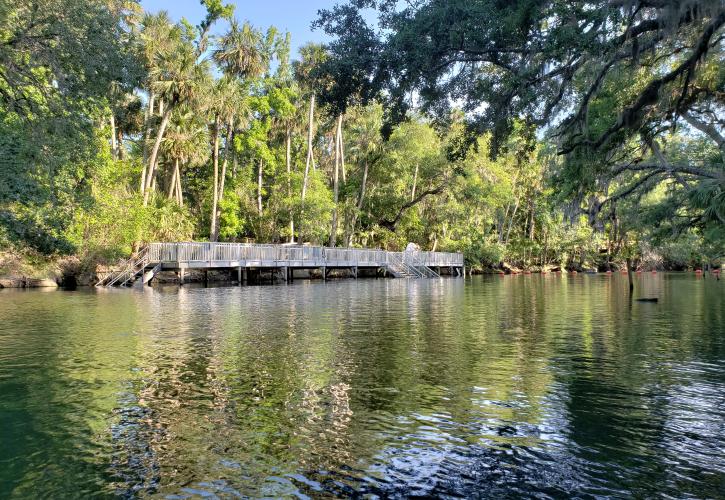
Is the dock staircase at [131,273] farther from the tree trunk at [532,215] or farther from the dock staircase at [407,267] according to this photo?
the tree trunk at [532,215]

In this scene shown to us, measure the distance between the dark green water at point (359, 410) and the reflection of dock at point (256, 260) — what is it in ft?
60.0

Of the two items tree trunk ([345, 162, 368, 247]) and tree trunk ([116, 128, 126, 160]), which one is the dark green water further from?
tree trunk ([345, 162, 368, 247])

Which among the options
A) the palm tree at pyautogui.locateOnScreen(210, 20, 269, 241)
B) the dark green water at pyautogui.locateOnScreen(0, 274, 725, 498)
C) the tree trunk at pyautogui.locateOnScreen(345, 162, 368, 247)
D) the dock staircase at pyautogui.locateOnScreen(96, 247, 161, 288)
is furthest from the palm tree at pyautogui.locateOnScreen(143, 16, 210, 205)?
the dark green water at pyautogui.locateOnScreen(0, 274, 725, 498)

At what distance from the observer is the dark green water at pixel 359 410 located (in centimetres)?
562

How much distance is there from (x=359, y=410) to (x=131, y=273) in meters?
28.9

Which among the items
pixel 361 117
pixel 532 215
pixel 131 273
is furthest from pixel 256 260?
pixel 532 215

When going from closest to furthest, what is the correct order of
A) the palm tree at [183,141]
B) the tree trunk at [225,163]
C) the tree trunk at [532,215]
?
the palm tree at [183,141]
the tree trunk at [225,163]
the tree trunk at [532,215]

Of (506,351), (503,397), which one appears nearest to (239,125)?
(506,351)

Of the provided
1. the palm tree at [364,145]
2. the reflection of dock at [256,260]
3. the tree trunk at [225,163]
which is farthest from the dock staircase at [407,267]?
the tree trunk at [225,163]

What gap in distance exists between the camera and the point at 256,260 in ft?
128

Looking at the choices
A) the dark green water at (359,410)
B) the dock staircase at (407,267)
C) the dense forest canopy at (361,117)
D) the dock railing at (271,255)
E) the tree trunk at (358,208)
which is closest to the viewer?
the dark green water at (359,410)

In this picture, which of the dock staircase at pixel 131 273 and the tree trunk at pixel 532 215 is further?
the tree trunk at pixel 532 215

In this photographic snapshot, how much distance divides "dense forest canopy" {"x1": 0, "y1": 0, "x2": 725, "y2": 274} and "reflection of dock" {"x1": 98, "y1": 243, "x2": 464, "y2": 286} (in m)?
1.79

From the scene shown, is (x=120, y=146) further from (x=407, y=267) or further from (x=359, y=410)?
(x=359, y=410)
